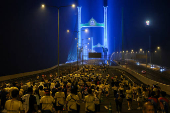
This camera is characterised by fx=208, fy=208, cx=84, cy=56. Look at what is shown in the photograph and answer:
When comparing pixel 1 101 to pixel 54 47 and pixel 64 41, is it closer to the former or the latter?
pixel 54 47

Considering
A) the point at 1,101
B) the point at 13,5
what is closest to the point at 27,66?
the point at 13,5

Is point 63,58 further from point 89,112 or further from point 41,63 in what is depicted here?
point 89,112

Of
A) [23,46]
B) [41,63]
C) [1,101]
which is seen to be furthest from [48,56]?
[1,101]

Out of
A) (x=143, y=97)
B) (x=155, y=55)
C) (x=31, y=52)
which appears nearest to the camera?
(x=143, y=97)

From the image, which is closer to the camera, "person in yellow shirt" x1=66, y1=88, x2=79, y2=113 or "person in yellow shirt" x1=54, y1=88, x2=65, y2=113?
"person in yellow shirt" x1=66, y1=88, x2=79, y2=113

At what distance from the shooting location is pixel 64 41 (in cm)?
5456

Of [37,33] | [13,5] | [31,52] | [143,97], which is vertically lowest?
[143,97]

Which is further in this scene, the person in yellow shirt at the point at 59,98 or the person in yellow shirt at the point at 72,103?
the person in yellow shirt at the point at 59,98

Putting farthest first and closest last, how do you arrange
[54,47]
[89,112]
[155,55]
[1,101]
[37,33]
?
[155,55] < [54,47] < [37,33] < [1,101] < [89,112]

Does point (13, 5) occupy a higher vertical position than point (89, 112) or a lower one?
higher

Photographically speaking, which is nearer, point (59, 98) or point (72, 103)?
point (72, 103)

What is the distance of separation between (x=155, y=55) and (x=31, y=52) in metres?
42.7

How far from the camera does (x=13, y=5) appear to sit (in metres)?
26.5

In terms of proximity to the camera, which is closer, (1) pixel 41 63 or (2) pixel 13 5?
(2) pixel 13 5
